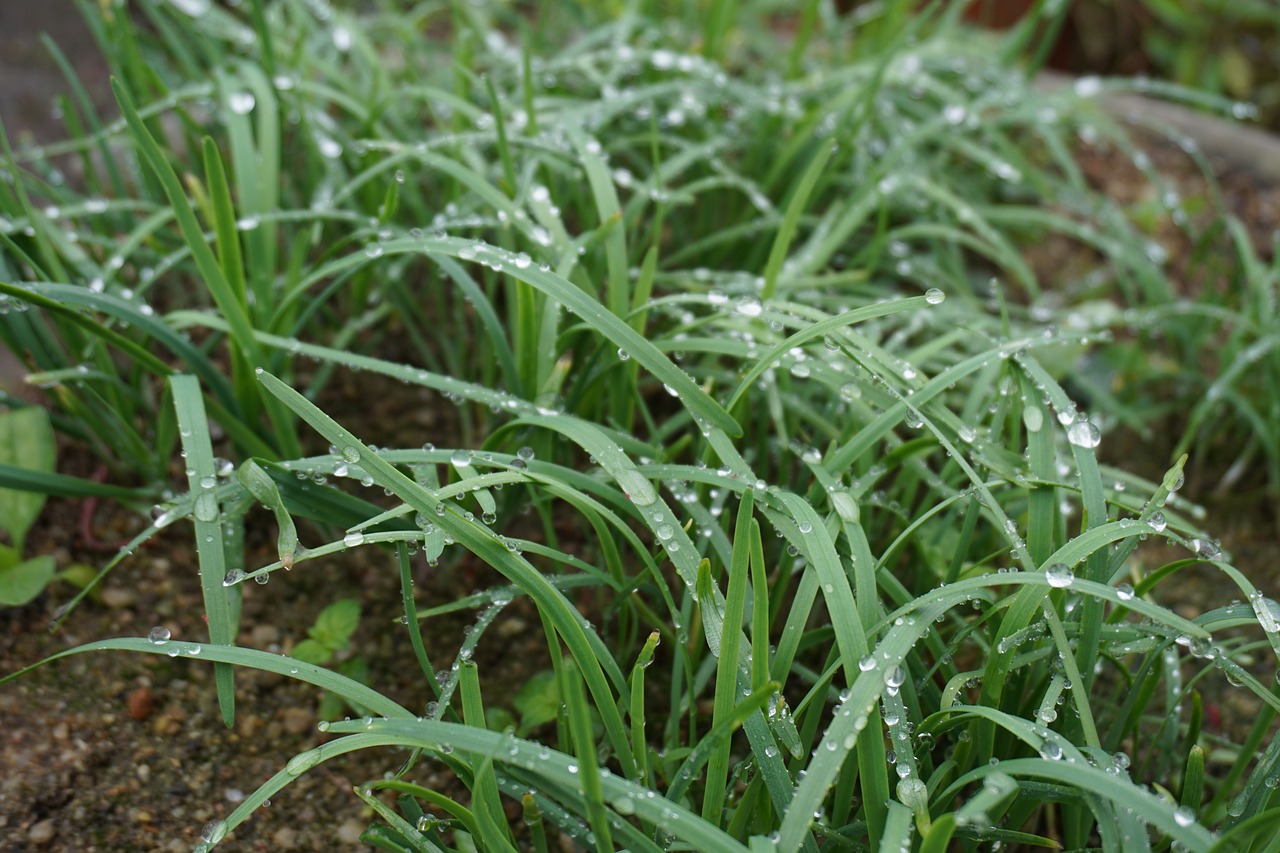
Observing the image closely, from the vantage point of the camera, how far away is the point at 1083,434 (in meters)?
1.04

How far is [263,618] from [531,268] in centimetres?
65

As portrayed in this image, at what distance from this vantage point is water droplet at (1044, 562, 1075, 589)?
91 cm

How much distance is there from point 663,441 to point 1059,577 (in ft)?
2.25

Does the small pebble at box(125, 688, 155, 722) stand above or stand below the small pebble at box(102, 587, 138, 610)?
below

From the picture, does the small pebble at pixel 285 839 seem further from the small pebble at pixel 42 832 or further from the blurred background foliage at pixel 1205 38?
the blurred background foliage at pixel 1205 38

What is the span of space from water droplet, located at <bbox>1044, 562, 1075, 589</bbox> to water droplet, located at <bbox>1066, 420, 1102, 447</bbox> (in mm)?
166

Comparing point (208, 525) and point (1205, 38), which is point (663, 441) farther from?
point (1205, 38)

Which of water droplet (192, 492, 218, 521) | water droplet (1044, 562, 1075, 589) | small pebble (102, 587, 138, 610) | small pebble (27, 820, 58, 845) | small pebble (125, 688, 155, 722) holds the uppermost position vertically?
water droplet (192, 492, 218, 521)

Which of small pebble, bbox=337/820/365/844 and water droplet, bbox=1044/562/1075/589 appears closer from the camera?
water droplet, bbox=1044/562/1075/589

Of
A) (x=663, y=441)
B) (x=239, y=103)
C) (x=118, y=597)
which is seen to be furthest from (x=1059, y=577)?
(x=239, y=103)

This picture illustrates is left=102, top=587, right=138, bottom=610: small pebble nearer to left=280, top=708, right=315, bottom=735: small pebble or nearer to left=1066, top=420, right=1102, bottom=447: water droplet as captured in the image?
left=280, top=708, right=315, bottom=735: small pebble

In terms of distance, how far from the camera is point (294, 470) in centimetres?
107

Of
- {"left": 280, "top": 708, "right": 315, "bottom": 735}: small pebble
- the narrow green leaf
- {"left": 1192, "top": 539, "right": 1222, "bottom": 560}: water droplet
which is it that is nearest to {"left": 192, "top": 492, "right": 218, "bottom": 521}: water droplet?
the narrow green leaf

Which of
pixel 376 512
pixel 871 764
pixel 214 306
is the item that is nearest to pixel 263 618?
pixel 376 512
